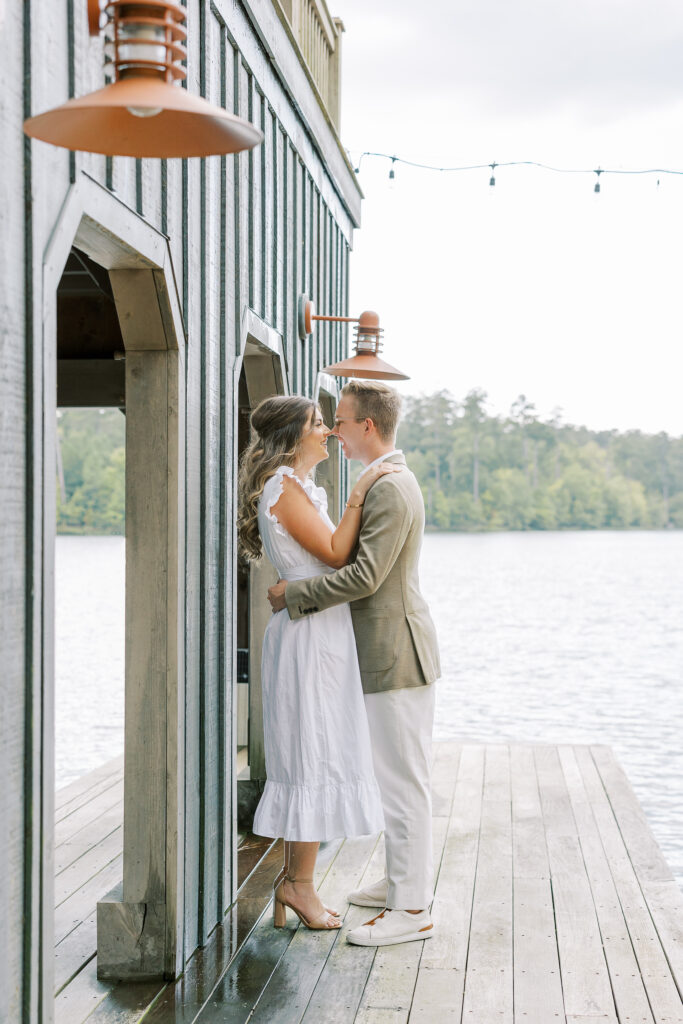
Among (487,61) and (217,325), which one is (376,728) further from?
(487,61)

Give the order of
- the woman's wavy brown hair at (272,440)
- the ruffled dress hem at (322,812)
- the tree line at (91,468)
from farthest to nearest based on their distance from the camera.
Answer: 1. the tree line at (91,468)
2. the woman's wavy brown hair at (272,440)
3. the ruffled dress hem at (322,812)

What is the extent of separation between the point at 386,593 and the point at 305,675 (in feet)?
1.15

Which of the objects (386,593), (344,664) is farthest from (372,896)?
(386,593)

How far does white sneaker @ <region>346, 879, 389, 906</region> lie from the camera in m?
3.77

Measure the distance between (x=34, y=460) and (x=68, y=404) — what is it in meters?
4.17

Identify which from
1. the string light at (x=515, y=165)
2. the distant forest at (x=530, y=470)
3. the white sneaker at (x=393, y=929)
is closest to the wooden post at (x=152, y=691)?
the white sneaker at (x=393, y=929)

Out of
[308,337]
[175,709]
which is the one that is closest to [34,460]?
[175,709]

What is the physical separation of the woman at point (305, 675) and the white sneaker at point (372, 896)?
0.36 metres

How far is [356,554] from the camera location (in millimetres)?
3438

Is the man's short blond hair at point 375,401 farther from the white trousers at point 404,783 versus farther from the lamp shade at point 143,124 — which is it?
the lamp shade at point 143,124

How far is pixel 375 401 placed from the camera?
139 inches

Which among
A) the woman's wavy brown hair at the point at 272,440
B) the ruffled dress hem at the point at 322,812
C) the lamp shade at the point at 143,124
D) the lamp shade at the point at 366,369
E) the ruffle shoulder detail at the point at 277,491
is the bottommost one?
the ruffled dress hem at the point at 322,812

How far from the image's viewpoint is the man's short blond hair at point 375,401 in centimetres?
354

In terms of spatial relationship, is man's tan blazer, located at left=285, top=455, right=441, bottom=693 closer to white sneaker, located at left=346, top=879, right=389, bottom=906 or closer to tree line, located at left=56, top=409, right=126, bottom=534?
white sneaker, located at left=346, top=879, right=389, bottom=906
